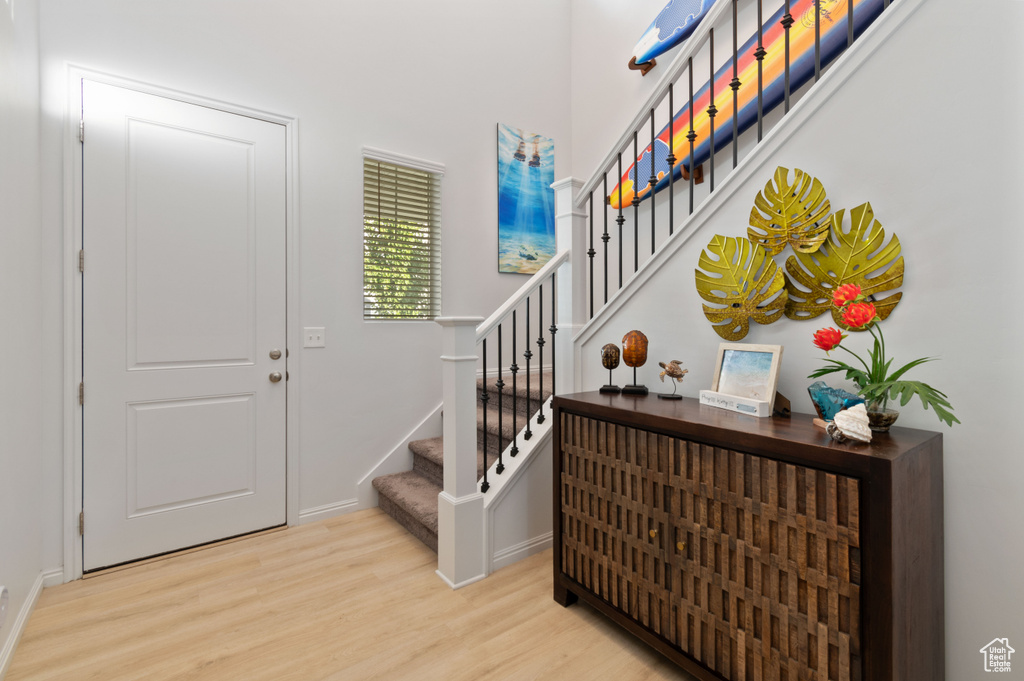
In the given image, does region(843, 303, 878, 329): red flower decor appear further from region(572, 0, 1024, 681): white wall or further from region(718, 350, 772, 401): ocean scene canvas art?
region(718, 350, 772, 401): ocean scene canvas art

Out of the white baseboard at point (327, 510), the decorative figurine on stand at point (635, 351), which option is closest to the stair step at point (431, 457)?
the white baseboard at point (327, 510)

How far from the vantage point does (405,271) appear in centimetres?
313

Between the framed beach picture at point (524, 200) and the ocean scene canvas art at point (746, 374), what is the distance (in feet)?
7.34

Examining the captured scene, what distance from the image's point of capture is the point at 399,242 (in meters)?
3.11

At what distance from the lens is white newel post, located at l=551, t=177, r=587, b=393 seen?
239 cm

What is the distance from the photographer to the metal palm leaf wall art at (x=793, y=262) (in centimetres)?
136

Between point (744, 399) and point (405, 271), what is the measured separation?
2286 millimetres

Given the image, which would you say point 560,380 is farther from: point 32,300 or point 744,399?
point 32,300

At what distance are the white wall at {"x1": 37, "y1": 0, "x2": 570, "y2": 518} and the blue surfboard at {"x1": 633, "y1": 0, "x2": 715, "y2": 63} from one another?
95 cm

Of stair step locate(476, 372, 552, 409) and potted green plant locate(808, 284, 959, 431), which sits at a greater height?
potted green plant locate(808, 284, 959, 431)

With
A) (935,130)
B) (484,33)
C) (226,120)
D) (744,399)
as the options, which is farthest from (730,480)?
(484,33)

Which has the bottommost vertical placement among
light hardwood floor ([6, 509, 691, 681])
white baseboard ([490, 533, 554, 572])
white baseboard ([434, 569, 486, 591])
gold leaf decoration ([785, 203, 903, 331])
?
light hardwood floor ([6, 509, 691, 681])

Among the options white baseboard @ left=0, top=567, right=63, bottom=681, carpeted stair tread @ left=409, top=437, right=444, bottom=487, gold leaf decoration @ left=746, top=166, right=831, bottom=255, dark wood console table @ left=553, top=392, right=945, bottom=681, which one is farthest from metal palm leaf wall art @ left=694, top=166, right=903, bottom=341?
white baseboard @ left=0, top=567, right=63, bottom=681

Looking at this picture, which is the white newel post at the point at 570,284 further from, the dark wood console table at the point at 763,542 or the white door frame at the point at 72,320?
the white door frame at the point at 72,320
